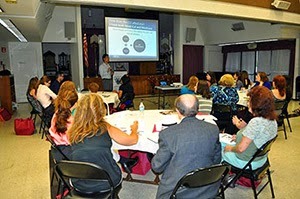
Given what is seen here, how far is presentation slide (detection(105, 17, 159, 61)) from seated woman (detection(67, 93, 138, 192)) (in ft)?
26.6

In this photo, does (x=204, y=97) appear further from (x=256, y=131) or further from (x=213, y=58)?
(x=213, y=58)

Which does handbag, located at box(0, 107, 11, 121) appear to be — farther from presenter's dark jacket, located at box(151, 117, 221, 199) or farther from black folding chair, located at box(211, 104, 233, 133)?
presenter's dark jacket, located at box(151, 117, 221, 199)

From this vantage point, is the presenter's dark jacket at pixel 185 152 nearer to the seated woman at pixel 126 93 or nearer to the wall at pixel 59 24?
the seated woman at pixel 126 93

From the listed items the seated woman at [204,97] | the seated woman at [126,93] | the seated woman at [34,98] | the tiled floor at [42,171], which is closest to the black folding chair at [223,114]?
the seated woman at [204,97]

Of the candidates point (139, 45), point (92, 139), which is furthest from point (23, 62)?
point (92, 139)

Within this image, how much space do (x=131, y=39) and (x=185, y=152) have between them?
9.08 m

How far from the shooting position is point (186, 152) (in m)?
1.88

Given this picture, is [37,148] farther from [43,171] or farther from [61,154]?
[61,154]

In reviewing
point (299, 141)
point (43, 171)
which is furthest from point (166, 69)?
point (43, 171)

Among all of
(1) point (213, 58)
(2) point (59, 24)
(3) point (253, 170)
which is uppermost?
(2) point (59, 24)

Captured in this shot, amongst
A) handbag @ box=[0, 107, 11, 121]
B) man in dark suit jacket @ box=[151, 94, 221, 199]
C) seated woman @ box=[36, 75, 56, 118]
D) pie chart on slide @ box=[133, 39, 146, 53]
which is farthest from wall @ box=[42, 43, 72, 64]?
man in dark suit jacket @ box=[151, 94, 221, 199]

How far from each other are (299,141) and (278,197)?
2458 mm

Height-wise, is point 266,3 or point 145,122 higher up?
point 266,3

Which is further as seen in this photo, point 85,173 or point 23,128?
point 23,128
